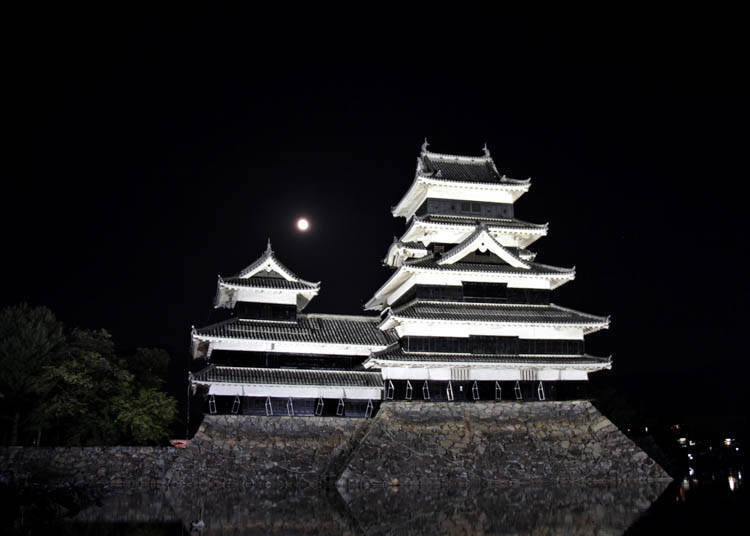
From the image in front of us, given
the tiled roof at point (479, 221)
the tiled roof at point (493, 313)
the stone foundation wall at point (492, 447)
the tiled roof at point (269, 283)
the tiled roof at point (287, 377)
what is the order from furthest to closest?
1. the tiled roof at point (479, 221)
2. the tiled roof at point (269, 283)
3. the tiled roof at point (493, 313)
4. the tiled roof at point (287, 377)
5. the stone foundation wall at point (492, 447)

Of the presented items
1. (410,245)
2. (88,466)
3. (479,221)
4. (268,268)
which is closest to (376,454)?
(268,268)

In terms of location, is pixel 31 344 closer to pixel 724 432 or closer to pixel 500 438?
pixel 500 438

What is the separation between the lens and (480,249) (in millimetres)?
33750

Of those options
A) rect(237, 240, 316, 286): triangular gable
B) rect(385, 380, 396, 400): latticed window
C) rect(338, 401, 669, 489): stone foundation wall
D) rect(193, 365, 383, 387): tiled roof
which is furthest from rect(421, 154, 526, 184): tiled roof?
rect(338, 401, 669, 489): stone foundation wall

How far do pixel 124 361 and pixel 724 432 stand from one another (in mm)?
53014

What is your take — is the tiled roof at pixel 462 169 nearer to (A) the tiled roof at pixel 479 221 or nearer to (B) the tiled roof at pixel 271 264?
(A) the tiled roof at pixel 479 221

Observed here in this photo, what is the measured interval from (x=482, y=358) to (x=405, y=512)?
12105mm

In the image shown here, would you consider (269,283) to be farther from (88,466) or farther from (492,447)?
(492,447)

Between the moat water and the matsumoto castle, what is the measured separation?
16.5 feet

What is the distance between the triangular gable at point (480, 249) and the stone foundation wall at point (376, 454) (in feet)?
23.8

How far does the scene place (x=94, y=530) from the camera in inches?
704

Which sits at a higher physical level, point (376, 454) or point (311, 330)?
point (311, 330)

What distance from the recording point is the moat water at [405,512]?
59.0 feet

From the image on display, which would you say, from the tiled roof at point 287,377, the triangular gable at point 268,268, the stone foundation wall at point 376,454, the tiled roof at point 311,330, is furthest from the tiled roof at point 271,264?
the stone foundation wall at point 376,454
